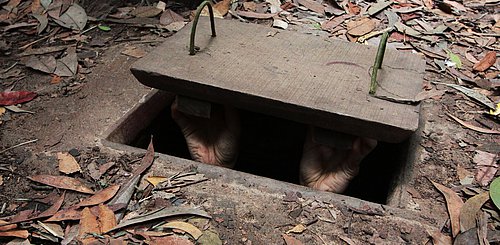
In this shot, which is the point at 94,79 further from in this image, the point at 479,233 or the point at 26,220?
the point at 479,233

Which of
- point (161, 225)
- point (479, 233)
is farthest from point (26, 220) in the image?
point (479, 233)

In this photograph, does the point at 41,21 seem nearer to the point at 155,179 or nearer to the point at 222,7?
the point at 222,7

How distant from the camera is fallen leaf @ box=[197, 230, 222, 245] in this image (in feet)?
5.56

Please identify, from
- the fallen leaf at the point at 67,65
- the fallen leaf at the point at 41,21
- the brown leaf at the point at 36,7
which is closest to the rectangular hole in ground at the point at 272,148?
the fallen leaf at the point at 67,65

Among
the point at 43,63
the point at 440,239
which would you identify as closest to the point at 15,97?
the point at 43,63

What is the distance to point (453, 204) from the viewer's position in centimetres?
191

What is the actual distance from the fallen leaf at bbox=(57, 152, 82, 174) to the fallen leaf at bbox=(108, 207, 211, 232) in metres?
0.40

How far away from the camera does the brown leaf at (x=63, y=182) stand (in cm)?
193

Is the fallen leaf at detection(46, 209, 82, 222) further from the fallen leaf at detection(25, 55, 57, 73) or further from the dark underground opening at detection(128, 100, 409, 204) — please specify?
the fallen leaf at detection(25, 55, 57, 73)

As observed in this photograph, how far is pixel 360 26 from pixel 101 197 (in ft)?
7.13

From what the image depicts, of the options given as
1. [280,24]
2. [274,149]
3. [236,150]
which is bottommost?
[274,149]

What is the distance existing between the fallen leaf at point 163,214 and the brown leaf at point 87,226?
0.28 feet

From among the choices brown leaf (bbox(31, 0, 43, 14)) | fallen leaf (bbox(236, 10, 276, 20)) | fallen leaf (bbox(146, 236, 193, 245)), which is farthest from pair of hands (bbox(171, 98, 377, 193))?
brown leaf (bbox(31, 0, 43, 14))

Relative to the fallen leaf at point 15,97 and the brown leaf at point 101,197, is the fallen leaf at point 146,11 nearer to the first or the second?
the fallen leaf at point 15,97
